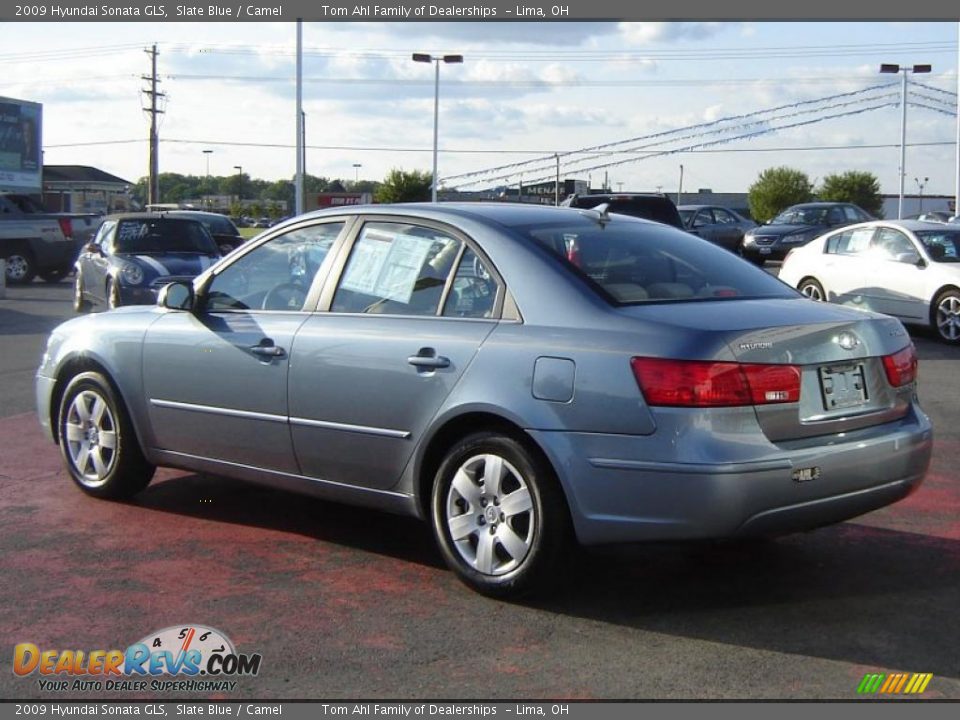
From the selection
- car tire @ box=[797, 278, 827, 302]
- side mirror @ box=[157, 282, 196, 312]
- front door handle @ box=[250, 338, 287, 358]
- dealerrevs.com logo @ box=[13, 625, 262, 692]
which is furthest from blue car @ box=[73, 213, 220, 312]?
dealerrevs.com logo @ box=[13, 625, 262, 692]

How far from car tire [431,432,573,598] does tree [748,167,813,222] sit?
2191 inches

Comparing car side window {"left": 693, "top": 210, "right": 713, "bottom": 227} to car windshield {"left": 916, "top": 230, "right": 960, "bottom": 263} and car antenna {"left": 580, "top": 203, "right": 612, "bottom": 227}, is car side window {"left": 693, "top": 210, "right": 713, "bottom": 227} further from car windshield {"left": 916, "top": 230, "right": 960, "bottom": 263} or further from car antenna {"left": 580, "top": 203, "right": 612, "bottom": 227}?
car antenna {"left": 580, "top": 203, "right": 612, "bottom": 227}

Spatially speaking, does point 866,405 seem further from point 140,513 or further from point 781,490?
point 140,513

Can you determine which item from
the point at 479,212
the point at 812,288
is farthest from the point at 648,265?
the point at 812,288

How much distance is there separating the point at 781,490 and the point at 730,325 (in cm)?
65

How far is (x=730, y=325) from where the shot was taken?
4695 mm

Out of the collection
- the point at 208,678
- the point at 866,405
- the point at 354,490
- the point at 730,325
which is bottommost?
the point at 208,678

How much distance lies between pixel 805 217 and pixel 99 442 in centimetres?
2514

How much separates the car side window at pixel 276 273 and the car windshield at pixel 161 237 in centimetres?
1005

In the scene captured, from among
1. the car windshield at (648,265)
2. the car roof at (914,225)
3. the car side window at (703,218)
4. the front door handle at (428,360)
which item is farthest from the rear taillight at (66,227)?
the front door handle at (428,360)

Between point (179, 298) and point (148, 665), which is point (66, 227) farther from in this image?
point (148, 665)

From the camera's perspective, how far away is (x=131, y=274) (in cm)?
1546
